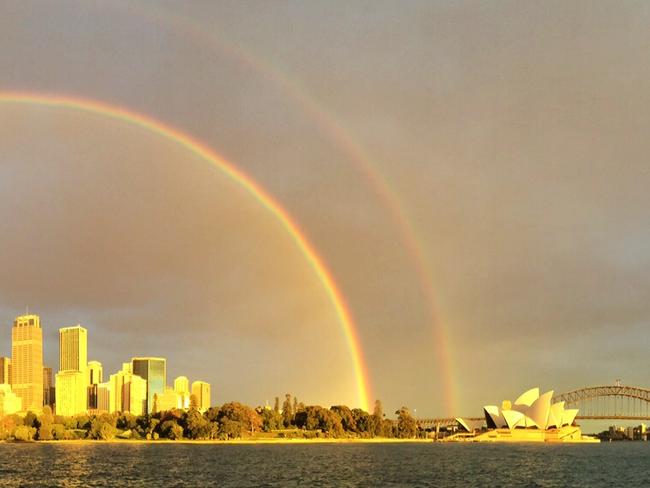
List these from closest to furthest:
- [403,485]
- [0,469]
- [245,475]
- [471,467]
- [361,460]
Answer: [403,485] → [245,475] → [0,469] → [471,467] → [361,460]

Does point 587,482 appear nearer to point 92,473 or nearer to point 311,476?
point 311,476

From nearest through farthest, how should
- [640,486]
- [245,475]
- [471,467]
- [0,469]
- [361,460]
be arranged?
[640,486] → [245,475] → [0,469] → [471,467] → [361,460]

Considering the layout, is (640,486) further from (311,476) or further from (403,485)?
(311,476)

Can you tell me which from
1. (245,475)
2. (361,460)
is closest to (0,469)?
(245,475)

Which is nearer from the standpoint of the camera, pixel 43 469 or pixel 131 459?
pixel 43 469

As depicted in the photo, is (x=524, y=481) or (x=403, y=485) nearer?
(x=403, y=485)

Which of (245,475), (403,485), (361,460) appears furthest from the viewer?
(361,460)

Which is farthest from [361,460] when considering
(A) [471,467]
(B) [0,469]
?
(B) [0,469]

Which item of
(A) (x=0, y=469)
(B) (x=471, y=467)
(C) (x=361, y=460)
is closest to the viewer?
(A) (x=0, y=469)
